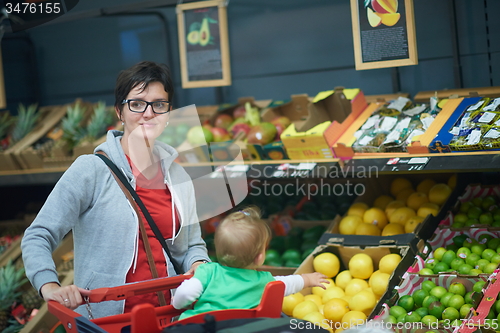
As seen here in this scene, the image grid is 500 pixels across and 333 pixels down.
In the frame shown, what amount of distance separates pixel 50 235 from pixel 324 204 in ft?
6.96

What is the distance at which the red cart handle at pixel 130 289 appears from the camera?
1599 millimetres

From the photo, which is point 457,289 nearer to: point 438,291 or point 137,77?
point 438,291

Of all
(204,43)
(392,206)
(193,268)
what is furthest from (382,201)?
(193,268)

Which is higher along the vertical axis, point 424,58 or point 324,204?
point 424,58

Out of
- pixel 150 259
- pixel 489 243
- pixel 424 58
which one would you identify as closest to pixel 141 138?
pixel 150 259

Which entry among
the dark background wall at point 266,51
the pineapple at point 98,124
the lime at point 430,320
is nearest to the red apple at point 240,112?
the dark background wall at point 266,51

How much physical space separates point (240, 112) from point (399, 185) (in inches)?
49.5

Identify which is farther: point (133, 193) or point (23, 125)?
point (23, 125)

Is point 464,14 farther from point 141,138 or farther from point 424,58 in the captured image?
point 141,138

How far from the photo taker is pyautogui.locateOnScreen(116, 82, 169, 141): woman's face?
184cm

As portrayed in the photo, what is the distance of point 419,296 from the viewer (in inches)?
88.4

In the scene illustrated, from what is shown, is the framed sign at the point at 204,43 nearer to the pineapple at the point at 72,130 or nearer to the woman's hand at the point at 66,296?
the pineapple at the point at 72,130

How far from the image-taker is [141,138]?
1889mm

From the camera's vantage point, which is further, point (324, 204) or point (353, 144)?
point (324, 204)
